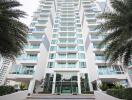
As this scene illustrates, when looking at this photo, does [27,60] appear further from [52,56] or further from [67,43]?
[67,43]

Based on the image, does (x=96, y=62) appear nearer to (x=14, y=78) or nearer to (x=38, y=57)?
(x=38, y=57)

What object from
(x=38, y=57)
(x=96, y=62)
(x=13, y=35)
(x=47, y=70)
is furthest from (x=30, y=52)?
(x=13, y=35)

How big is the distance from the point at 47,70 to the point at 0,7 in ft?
85.2

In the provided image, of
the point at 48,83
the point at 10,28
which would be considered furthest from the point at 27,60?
the point at 10,28

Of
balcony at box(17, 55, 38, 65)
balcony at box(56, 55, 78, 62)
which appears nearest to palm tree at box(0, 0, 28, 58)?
balcony at box(17, 55, 38, 65)

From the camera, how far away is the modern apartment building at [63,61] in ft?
93.1

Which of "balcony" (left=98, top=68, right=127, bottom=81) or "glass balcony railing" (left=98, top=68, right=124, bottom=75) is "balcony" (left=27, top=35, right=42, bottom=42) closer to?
"glass balcony railing" (left=98, top=68, right=124, bottom=75)

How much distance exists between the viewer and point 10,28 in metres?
9.86

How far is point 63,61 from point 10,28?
26712 millimetres

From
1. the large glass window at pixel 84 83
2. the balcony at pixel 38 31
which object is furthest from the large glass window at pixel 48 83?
the balcony at pixel 38 31

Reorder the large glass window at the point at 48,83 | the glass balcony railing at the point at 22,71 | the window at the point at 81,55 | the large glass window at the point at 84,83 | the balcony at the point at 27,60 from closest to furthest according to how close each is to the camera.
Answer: the glass balcony railing at the point at 22,71
the balcony at the point at 27,60
the large glass window at the point at 48,83
the large glass window at the point at 84,83
the window at the point at 81,55

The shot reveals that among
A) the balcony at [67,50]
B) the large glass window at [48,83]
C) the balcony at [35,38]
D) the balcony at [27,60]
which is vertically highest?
the balcony at [35,38]

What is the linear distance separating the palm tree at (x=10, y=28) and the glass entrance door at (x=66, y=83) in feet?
71.4

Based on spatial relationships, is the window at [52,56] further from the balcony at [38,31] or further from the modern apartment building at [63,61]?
the balcony at [38,31]
